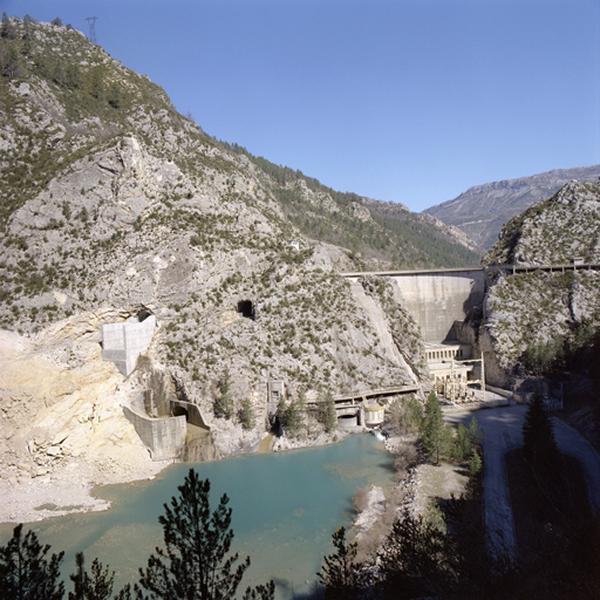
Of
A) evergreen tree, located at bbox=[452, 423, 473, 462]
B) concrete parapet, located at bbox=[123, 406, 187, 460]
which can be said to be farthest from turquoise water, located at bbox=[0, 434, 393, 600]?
evergreen tree, located at bbox=[452, 423, 473, 462]

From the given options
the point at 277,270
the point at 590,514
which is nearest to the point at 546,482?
the point at 590,514

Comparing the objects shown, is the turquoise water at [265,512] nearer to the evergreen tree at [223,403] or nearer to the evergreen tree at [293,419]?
the evergreen tree at [293,419]

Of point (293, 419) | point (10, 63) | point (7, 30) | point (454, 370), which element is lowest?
point (293, 419)

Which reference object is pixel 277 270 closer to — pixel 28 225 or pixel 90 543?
pixel 28 225

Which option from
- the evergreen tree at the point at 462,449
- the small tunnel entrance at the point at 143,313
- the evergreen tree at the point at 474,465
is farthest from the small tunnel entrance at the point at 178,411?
the evergreen tree at the point at 474,465

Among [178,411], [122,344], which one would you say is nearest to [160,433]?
[178,411]

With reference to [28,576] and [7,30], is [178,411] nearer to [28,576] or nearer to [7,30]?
[28,576]
